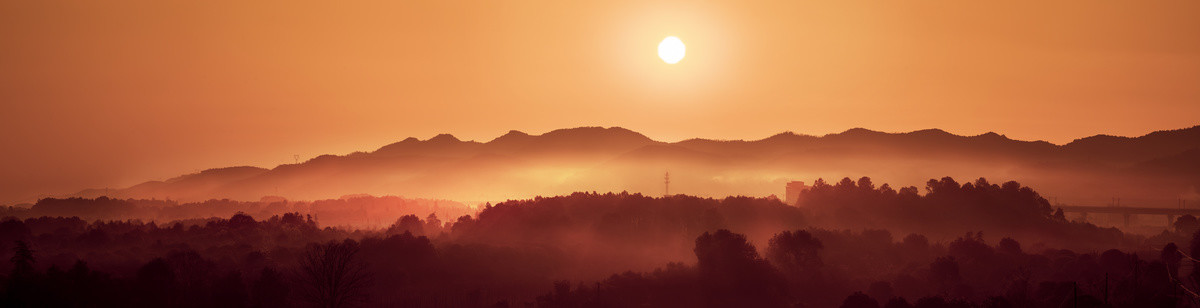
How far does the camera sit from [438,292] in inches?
7141

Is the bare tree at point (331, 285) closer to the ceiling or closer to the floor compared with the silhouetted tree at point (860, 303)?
closer to the ceiling

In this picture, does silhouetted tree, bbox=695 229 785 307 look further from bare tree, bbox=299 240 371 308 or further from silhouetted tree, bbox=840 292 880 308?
bare tree, bbox=299 240 371 308

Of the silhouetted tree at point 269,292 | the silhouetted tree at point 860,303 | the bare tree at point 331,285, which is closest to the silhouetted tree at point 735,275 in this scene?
the silhouetted tree at point 860,303

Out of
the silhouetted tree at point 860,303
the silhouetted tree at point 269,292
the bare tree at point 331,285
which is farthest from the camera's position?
the silhouetted tree at point 269,292

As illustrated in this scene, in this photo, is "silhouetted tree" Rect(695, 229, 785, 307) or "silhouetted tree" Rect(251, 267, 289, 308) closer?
"silhouetted tree" Rect(251, 267, 289, 308)

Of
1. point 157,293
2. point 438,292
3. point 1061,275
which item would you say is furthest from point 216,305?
point 1061,275

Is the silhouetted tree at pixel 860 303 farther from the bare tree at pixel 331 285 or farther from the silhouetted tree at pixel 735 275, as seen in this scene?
the bare tree at pixel 331 285

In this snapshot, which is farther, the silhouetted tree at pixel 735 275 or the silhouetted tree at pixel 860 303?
the silhouetted tree at pixel 735 275

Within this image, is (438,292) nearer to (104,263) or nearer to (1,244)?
(104,263)

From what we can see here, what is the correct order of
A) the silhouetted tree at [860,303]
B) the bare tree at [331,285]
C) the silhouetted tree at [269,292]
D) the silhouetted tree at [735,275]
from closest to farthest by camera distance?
the silhouetted tree at [860,303], the bare tree at [331,285], the silhouetted tree at [269,292], the silhouetted tree at [735,275]

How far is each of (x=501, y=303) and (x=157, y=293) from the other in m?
45.2

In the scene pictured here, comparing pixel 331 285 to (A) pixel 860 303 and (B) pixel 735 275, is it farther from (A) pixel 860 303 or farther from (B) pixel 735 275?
(A) pixel 860 303

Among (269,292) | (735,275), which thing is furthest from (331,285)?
(735,275)

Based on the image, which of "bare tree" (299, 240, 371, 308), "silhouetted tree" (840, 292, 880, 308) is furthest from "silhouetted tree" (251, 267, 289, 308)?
"silhouetted tree" (840, 292, 880, 308)
